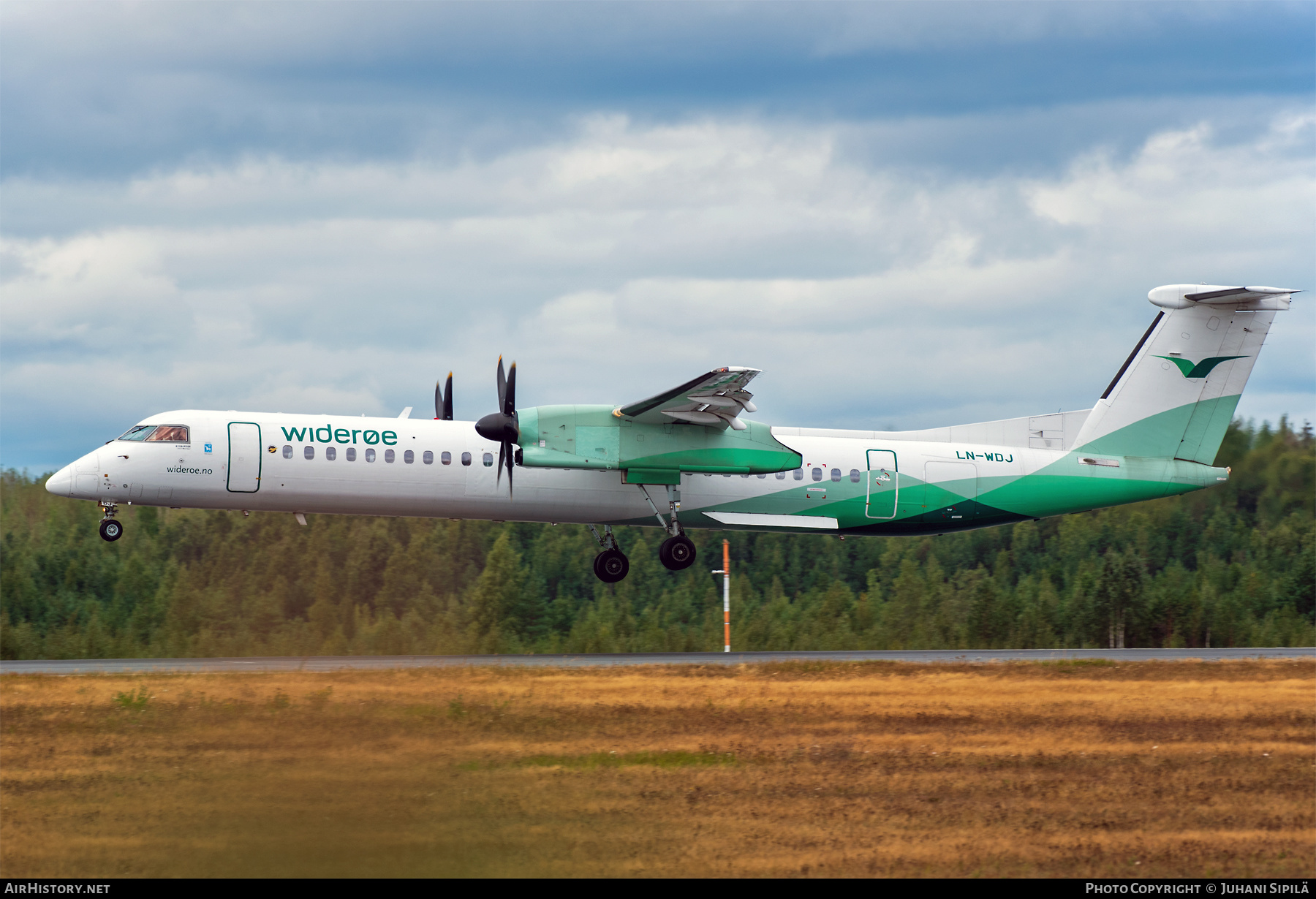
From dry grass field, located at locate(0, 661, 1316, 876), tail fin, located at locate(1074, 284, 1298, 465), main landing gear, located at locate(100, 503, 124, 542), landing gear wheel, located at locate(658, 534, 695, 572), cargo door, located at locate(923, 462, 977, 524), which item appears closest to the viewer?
dry grass field, located at locate(0, 661, 1316, 876)

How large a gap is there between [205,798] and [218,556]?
3491cm

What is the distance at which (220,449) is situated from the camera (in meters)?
22.0

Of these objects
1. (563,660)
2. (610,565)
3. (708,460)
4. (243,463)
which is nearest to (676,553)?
(610,565)

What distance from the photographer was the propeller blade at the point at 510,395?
72.0ft

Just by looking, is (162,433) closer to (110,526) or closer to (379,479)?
(110,526)

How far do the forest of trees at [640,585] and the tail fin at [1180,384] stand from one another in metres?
11.0

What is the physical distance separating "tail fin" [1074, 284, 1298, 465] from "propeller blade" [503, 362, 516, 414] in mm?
12335

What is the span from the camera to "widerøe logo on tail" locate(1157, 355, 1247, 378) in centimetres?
2580

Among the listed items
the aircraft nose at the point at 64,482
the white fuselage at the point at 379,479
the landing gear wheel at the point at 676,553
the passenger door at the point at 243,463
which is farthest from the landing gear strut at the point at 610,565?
the aircraft nose at the point at 64,482

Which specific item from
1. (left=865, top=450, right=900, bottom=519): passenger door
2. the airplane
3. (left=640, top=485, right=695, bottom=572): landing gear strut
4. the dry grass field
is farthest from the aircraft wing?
the dry grass field

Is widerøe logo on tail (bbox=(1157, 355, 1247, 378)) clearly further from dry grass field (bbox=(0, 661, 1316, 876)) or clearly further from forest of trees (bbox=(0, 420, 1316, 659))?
forest of trees (bbox=(0, 420, 1316, 659))

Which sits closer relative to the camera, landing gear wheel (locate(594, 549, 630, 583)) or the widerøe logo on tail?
landing gear wheel (locate(594, 549, 630, 583))
